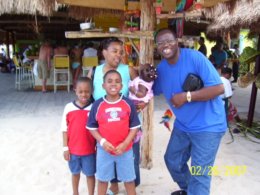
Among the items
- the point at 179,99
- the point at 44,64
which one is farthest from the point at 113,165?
the point at 44,64

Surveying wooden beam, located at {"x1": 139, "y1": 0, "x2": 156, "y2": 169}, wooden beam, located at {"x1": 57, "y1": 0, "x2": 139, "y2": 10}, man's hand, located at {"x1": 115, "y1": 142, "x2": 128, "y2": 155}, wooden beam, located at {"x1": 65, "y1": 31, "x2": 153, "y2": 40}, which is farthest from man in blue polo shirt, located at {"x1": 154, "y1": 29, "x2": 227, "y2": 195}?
wooden beam, located at {"x1": 57, "y1": 0, "x2": 139, "y2": 10}

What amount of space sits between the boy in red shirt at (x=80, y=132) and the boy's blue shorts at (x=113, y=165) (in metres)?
0.17

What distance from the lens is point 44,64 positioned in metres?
9.24

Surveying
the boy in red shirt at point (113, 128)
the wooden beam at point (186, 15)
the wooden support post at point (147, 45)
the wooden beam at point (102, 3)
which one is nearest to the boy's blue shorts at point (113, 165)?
the boy in red shirt at point (113, 128)

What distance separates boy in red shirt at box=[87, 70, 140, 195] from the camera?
254cm

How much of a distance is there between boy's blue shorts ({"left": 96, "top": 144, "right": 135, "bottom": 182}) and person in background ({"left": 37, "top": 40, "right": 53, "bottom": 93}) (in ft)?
23.1

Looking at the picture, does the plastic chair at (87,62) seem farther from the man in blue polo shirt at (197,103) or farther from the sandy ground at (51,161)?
the man in blue polo shirt at (197,103)

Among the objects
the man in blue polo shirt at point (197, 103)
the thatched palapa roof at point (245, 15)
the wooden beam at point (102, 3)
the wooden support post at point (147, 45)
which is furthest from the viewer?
the thatched palapa roof at point (245, 15)

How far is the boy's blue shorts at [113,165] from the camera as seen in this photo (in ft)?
8.67

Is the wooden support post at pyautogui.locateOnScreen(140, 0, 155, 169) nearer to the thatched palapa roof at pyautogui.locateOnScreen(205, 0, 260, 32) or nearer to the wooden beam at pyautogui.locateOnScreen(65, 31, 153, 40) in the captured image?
the wooden beam at pyautogui.locateOnScreen(65, 31, 153, 40)

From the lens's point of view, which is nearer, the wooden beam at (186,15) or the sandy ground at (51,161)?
the wooden beam at (186,15)

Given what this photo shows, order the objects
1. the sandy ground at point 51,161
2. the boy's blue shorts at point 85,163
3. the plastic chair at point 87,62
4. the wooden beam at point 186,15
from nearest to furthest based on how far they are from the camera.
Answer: the boy's blue shorts at point 85,163 → the wooden beam at point 186,15 → the sandy ground at point 51,161 → the plastic chair at point 87,62

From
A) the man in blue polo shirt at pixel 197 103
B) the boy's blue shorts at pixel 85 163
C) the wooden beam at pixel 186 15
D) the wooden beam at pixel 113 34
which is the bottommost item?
the boy's blue shorts at pixel 85 163

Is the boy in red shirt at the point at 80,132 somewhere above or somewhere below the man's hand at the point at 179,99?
below
